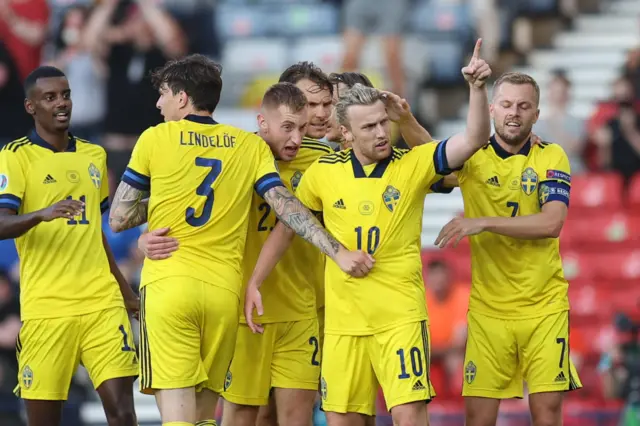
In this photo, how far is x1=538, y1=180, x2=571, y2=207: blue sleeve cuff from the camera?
855 cm

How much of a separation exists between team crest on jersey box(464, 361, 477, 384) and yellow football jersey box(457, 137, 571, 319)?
1.12ft

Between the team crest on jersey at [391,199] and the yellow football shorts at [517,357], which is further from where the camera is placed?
the yellow football shorts at [517,357]

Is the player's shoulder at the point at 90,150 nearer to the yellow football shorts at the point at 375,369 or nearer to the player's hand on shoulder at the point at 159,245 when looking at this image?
the player's hand on shoulder at the point at 159,245

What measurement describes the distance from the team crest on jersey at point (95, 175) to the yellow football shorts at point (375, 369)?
1.83 meters

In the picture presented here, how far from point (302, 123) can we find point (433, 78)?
838cm

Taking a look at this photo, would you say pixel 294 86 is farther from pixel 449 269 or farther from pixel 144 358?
pixel 449 269

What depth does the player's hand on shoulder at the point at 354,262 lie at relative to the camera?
790 cm

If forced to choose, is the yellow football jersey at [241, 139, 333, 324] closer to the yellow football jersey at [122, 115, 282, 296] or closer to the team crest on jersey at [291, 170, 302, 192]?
the team crest on jersey at [291, 170, 302, 192]

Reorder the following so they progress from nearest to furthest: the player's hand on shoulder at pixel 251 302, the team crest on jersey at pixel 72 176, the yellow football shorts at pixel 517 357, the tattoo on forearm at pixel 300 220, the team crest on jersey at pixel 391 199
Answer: the tattoo on forearm at pixel 300 220
the team crest on jersey at pixel 391 199
the player's hand on shoulder at pixel 251 302
the yellow football shorts at pixel 517 357
the team crest on jersey at pixel 72 176

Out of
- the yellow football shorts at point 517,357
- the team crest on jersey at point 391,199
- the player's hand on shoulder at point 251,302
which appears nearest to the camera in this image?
the team crest on jersey at point 391,199

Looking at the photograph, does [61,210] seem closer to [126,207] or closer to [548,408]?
[126,207]

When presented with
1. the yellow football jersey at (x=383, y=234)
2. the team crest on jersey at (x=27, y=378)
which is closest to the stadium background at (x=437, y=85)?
the team crest on jersey at (x=27, y=378)

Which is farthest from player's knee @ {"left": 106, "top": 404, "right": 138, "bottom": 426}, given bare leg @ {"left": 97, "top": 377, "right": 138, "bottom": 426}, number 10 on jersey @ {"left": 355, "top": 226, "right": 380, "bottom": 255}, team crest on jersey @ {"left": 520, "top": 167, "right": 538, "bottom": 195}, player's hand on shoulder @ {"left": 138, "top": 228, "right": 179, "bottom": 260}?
team crest on jersey @ {"left": 520, "top": 167, "right": 538, "bottom": 195}

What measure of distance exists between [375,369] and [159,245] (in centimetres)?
144
